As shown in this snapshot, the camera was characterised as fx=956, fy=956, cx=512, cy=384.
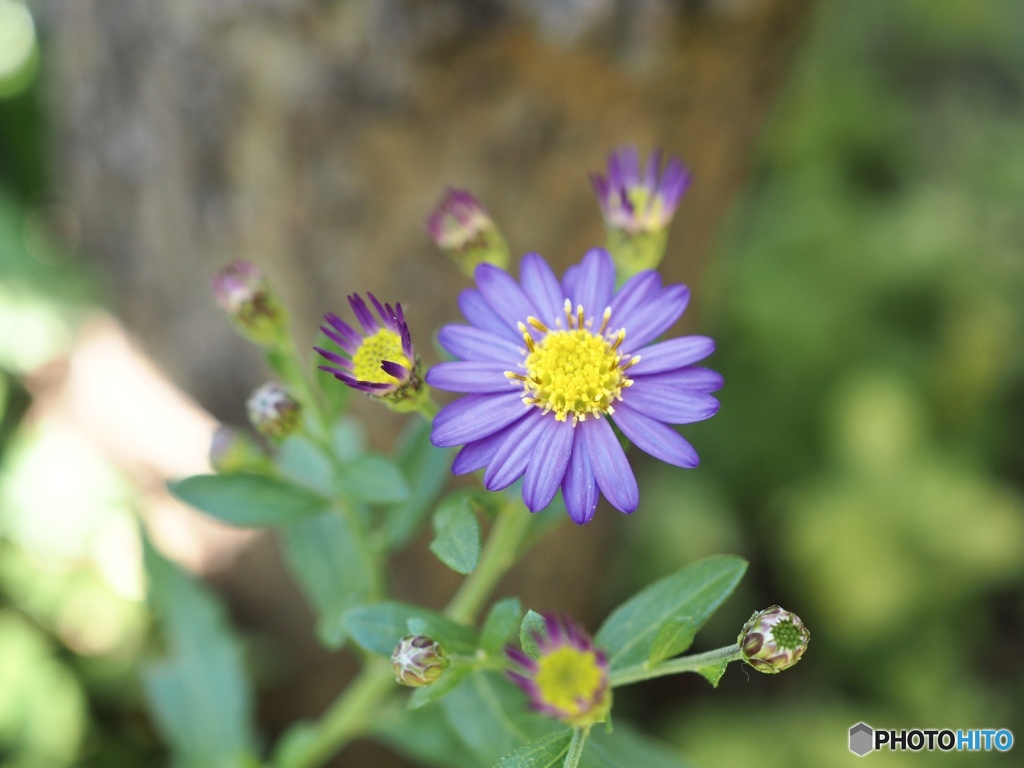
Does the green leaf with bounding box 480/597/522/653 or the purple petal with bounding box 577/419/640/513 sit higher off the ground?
the purple petal with bounding box 577/419/640/513

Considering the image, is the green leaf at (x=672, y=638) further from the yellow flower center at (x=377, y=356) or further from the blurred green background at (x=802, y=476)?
the blurred green background at (x=802, y=476)

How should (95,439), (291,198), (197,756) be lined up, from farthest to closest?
1. (95,439)
2. (291,198)
3. (197,756)

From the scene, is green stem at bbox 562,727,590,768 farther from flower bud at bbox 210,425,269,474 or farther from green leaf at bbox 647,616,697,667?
flower bud at bbox 210,425,269,474

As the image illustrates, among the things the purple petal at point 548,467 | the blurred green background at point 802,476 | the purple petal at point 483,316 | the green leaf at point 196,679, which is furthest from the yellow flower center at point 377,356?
the blurred green background at point 802,476

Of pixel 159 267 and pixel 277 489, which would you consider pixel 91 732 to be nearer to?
pixel 159 267

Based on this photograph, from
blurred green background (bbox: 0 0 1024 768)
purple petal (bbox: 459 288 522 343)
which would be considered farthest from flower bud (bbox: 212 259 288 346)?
blurred green background (bbox: 0 0 1024 768)

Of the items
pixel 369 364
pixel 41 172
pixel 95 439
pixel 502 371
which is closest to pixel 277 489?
pixel 369 364

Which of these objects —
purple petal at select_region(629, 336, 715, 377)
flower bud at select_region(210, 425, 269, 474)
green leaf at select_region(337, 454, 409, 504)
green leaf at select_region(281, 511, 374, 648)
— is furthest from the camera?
green leaf at select_region(281, 511, 374, 648)

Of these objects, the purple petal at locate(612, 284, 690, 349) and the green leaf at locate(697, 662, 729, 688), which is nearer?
the green leaf at locate(697, 662, 729, 688)
